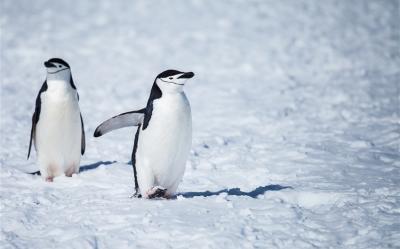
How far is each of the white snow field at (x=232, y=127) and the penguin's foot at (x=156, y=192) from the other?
7cm

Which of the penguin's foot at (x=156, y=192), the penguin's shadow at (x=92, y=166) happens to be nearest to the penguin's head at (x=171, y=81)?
the penguin's foot at (x=156, y=192)

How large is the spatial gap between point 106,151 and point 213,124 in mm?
1455

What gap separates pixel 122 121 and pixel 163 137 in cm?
40

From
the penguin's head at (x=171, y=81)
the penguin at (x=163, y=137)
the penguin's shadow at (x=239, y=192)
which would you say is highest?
the penguin's head at (x=171, y=81)

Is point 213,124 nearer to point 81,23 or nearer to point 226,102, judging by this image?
point 226,102

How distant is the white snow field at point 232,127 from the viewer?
10.6 feet

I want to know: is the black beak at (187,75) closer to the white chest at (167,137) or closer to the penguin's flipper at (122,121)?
the white chest at (167,137)

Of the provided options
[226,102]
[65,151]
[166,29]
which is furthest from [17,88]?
[166,29]

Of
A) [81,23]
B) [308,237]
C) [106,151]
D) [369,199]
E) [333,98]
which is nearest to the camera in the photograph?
[308,237]

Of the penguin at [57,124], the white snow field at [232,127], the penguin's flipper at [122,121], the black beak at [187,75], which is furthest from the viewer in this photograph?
the penguin at [57,124]

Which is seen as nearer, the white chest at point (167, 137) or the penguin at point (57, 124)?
the white chest at point (167, 137)

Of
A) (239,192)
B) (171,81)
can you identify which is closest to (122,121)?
(171,81)

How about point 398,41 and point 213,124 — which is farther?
point 398,41

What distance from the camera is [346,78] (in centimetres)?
816
